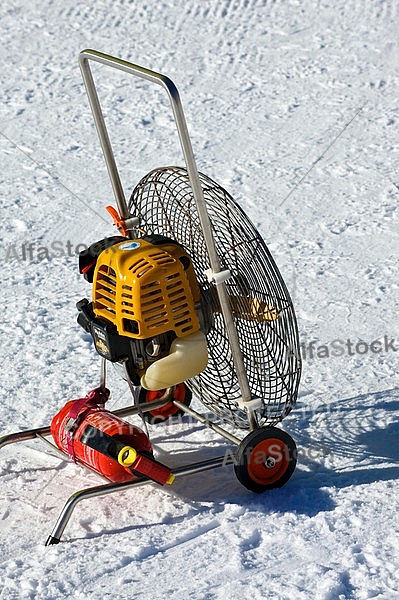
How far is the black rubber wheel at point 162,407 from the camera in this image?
14.2ft

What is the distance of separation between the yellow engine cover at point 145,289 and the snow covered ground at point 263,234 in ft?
2.05

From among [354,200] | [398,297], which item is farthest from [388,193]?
[398,297]

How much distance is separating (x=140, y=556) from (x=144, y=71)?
4.68ft

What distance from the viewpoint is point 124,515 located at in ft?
12.5

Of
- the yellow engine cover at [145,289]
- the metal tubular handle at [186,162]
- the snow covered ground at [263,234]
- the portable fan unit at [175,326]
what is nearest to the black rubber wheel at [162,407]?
the snow covered ground at [263,234]

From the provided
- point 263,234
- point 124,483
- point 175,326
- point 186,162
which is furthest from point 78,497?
point 263,234

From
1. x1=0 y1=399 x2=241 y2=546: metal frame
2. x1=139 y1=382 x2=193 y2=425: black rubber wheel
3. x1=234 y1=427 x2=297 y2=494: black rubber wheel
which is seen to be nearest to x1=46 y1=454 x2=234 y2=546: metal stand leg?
x1=0 y1=399 x2=241 y2=546: metal frame

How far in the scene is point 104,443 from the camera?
3723 mm

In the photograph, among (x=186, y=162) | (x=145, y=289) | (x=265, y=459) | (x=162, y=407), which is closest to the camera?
(x=186, y=162)

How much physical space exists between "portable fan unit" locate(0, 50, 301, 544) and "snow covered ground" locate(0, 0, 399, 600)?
0.16 metres

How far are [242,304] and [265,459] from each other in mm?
501

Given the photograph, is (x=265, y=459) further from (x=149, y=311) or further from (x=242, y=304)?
(x=149, y=311)

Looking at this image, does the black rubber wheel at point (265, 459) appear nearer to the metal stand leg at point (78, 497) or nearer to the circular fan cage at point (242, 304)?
the circular fan cage at point (242, 304)

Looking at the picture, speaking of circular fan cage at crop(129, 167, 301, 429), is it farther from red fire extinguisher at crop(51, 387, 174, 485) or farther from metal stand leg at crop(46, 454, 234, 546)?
metal stand leg at crop(46, 454, 234, 546)
